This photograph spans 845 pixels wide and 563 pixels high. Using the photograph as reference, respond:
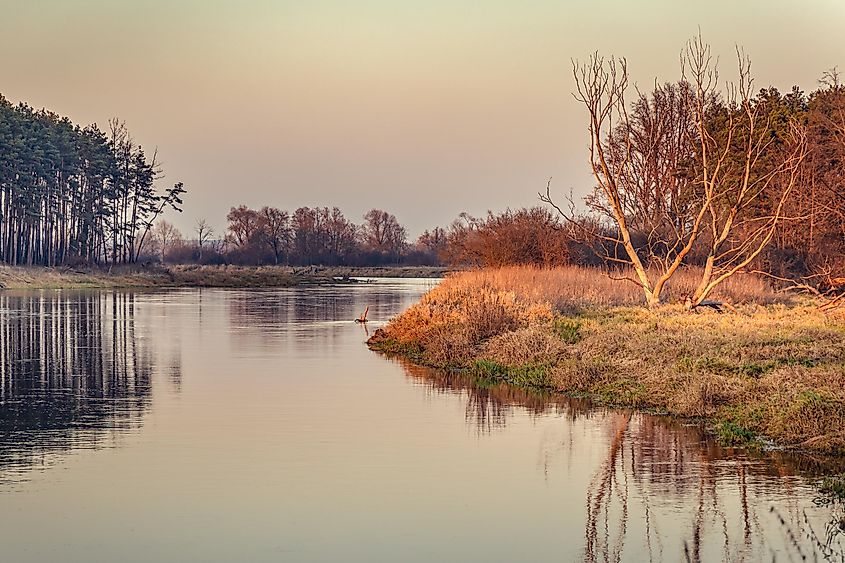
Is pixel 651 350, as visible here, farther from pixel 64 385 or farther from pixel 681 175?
pixel 681 175

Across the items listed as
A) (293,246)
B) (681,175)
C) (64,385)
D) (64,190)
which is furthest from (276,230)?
(64,385)

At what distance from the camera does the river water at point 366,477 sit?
1052cm

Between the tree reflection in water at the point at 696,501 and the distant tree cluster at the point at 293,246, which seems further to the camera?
the distant tree cluster at the point at 293,246

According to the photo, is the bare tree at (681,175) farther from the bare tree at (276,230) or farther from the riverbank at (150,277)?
the bare tree at (276,230)

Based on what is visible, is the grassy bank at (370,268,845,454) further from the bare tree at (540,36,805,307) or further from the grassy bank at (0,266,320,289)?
the grassy bank at (0,266,320,289)

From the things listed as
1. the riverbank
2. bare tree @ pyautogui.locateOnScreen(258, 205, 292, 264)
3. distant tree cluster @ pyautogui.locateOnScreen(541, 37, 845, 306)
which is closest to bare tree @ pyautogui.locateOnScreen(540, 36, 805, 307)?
distant tree cluster @ pyautogui.locateOnScreen(541, 37, 845, 306)

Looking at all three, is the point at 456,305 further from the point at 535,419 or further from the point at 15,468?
the point at 15,468

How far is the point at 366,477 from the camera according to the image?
13656mm

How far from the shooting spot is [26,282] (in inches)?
3068

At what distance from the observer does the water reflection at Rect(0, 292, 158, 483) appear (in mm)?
15797

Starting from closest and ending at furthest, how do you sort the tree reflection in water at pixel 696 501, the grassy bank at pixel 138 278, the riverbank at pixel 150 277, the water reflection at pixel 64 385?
the tree reflection in water at pixel 696 501 < the water reflection at pixel 64 385 < the grassy bank at pixel 138 278 < the riverbank at pixel 150 277

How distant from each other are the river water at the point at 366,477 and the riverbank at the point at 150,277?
57.7 meters

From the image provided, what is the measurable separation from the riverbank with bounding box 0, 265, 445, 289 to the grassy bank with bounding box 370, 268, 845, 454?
49.7m

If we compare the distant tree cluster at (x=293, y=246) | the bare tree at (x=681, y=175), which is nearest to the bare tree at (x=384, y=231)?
the distant tree cluster at (x=293, y=246)
